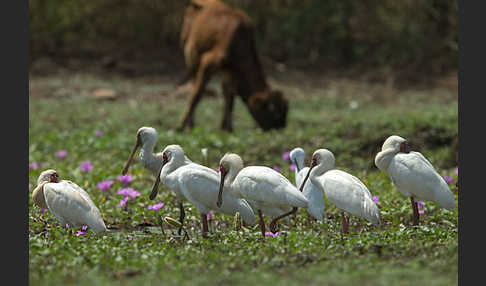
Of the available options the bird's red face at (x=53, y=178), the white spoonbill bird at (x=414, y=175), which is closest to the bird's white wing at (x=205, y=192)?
the bird's red face at (x=53, y=178)

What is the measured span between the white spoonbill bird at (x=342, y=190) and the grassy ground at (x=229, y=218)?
7.1 inches

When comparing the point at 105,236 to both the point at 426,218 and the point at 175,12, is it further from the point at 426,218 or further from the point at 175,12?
the point at 175,12

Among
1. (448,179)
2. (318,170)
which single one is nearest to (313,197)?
(318,170)

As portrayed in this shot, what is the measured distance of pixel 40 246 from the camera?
15.9ft

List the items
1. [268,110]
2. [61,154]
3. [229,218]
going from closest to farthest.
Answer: [229,218]
[61,154]
[268,110]

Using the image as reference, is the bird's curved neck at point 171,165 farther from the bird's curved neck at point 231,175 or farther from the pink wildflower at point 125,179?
the pink wildflower at point 125,179

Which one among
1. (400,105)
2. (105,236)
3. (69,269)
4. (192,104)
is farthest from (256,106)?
(69,269)

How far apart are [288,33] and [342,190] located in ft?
49.5

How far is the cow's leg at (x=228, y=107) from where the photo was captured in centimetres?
1241

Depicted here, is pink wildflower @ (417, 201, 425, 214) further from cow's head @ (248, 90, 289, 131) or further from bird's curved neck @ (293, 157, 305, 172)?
cow's head @ (248, 90, 289, 131)

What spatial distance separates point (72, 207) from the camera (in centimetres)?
537

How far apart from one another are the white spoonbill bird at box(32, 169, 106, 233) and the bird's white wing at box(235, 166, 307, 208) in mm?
1117

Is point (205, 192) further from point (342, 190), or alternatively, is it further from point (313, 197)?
point (342, 190)

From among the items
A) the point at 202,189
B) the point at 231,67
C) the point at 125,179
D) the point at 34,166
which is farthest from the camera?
the point at 231,67
